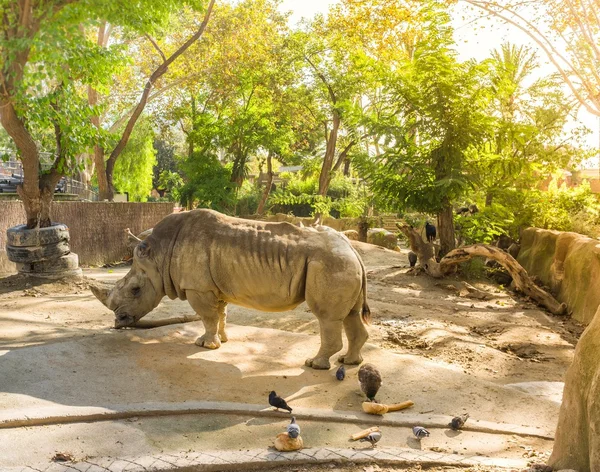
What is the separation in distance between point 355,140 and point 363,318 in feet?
62.0

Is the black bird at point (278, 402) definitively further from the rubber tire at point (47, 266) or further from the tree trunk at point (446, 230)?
the tree trunk at point (446, 230)

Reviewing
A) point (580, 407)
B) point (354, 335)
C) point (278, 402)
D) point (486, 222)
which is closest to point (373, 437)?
point (278, 402)

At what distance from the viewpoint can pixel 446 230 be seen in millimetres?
17188

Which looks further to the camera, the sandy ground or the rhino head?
the rhino head

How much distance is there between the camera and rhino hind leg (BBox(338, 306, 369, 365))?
7.03 meters

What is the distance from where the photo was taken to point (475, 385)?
21.5 ft

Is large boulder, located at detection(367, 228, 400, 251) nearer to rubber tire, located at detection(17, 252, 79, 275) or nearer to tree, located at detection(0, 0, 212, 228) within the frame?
tree, located at detection(0, 0, 212, 228)

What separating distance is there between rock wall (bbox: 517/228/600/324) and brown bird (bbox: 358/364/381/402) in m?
6.21

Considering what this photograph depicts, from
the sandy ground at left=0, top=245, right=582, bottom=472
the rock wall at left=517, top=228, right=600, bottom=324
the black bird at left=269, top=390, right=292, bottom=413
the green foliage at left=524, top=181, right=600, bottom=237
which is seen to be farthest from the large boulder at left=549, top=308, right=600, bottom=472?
the green foliage at left=524, top=181, right=600, bottom=237

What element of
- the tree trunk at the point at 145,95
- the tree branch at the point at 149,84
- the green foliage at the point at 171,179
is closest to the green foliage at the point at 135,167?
the green foliage at the point at 171,179

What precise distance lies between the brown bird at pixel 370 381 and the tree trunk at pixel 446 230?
1171 centimetres

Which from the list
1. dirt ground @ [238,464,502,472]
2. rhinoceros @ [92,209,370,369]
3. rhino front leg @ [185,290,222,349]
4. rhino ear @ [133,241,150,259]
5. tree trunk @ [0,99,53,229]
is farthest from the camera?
tree trunk @ [0,99,53,229]

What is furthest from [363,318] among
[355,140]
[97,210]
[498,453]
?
[355,140]

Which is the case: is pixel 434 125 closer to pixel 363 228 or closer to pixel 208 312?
pixel 363 228
